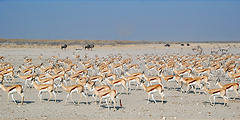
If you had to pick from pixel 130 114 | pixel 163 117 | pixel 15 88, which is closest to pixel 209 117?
pixel 163 117

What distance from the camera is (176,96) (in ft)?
48.9

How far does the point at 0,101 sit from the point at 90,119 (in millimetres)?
5299

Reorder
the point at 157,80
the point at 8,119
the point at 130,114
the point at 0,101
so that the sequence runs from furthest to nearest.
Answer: the point at 157,80 → the point at 0,101 → the point at 130,114 → the point at 8,119

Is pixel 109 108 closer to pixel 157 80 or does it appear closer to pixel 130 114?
pixel 130 114

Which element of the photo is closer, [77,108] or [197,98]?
[77,108]

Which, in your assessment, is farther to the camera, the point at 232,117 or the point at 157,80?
the point at 157,80

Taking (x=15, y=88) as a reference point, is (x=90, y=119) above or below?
below

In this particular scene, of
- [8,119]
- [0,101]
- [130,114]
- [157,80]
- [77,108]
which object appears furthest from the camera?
[157,80]

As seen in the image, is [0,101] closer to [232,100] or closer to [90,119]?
[90,119]

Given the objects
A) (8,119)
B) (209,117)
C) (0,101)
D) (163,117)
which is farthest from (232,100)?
(0,101)

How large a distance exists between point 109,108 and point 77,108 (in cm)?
138

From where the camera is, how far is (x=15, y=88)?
12.4 meters

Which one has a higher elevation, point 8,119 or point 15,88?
point 15,88

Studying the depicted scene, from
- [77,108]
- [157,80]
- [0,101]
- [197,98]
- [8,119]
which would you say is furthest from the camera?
[157,80]
